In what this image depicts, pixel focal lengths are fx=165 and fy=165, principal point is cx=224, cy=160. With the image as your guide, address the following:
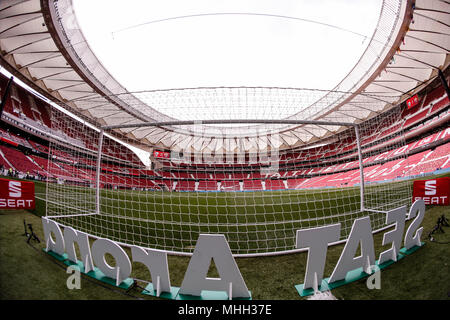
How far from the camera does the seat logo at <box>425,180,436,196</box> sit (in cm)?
432

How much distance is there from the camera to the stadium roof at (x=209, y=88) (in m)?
Result: 3.62

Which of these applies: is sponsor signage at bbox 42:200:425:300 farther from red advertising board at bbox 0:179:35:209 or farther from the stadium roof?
red advertising board at bbox 0:179:35:209

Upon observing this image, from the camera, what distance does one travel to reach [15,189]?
4.14 meters

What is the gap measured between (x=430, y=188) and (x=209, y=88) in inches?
245

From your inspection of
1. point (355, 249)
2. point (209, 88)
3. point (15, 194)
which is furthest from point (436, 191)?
point (15, 194)

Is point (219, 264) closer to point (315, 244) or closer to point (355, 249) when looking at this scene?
point (315, 244)

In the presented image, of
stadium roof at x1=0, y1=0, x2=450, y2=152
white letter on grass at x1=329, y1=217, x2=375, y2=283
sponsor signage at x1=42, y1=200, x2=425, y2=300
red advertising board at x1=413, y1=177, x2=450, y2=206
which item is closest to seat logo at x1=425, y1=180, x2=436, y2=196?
red advertising board at x1=413, y1=177, x2=450, y2=206

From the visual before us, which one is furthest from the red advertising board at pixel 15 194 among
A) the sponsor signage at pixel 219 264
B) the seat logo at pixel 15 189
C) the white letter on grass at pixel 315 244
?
the white letter on grass at pixel 315 244

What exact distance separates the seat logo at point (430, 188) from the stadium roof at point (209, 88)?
7.87ft

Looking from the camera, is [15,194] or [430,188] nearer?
[15,194]

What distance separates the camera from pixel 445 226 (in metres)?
3.47
